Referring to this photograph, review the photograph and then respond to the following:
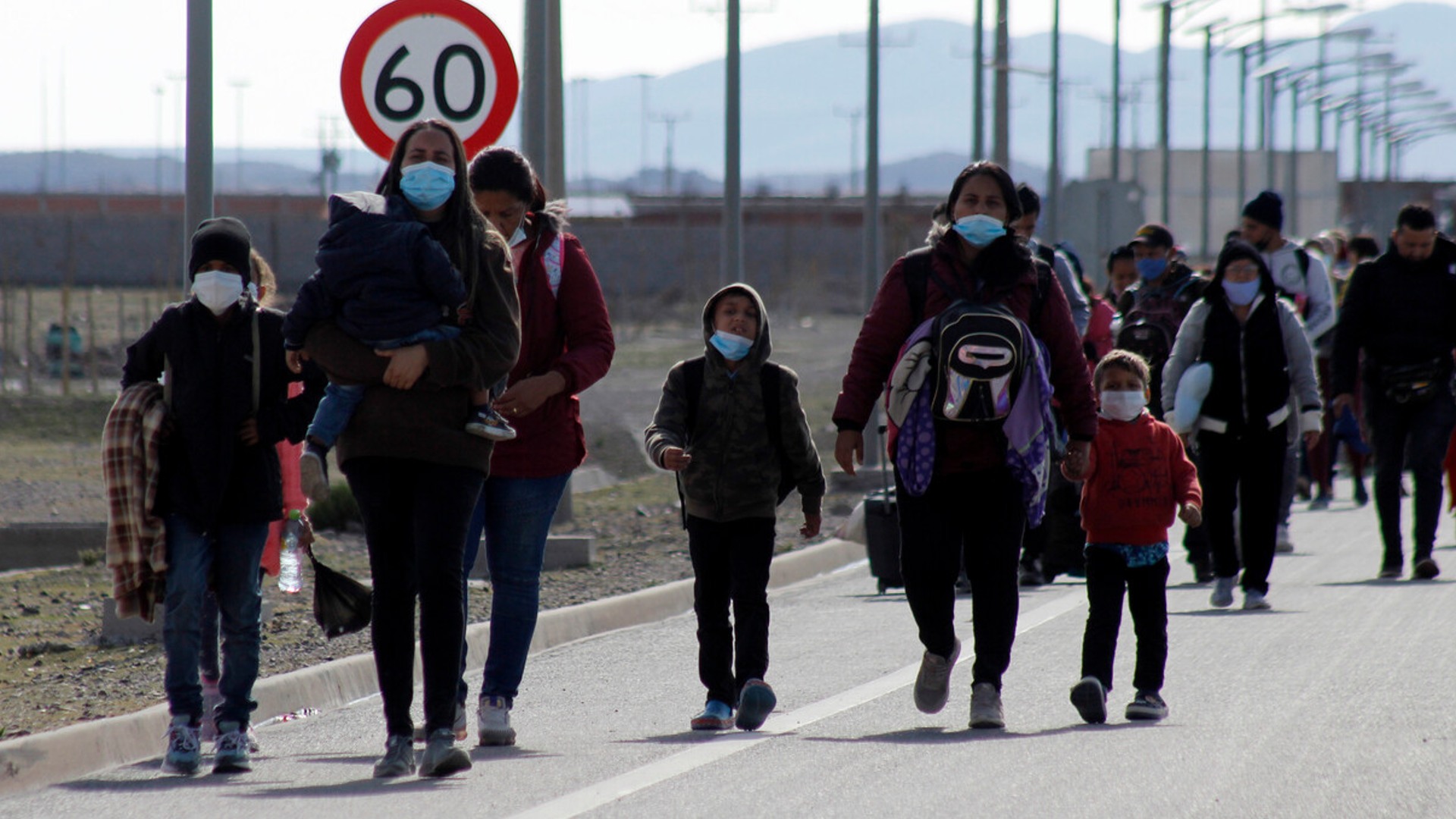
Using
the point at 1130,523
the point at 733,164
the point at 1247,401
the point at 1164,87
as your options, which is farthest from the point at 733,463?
the point at 1164,87

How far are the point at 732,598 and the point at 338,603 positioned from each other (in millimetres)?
1377

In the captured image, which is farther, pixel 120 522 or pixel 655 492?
pixel 655 492

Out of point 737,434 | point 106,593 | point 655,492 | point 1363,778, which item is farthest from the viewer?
point 655,492

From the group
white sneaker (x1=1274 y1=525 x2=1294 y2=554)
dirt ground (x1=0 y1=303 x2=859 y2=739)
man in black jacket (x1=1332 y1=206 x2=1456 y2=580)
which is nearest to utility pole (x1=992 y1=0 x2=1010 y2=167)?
dirt ground (x1=0 y1=303 x2=859 y2=739)

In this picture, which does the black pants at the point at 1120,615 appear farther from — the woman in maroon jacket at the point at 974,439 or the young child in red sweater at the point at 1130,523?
the woman in maroon jacket at the point at 974,439

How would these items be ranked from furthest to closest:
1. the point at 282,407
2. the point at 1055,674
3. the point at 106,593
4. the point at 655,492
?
the point at 655,492
the point at 106,593
the point at 1055,674
the point at 282,407

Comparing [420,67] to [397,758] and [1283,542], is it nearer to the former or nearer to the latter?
[397,758]

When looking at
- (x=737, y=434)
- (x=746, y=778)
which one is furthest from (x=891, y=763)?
(x=737, y=434)

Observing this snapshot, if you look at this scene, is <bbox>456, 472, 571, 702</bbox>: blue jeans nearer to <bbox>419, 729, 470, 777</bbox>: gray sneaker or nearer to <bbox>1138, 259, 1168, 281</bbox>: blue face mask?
<bbox>419, 729, 470, 777</bbox>: gray sneaker

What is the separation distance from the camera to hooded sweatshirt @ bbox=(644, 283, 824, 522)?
25.0 ft

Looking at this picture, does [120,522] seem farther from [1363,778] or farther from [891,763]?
[1363,778]

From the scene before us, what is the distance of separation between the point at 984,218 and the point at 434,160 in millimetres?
1867

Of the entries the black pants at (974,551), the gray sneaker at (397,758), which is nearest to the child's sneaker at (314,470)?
the gray sneaker at (397,758)

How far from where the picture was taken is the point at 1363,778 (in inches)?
246
